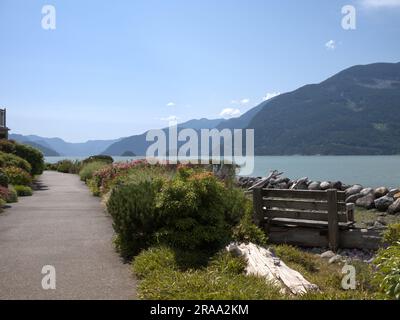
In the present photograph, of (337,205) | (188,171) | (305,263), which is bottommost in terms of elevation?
(305,263)

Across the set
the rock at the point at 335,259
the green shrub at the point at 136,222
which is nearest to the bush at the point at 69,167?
the green shrub at the point at 136,222

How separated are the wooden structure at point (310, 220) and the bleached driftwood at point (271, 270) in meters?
3.67

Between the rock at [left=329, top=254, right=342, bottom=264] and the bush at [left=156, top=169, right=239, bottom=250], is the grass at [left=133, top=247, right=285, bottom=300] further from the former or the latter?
the rock at [left=329, top=254, right=342, bottom=264]

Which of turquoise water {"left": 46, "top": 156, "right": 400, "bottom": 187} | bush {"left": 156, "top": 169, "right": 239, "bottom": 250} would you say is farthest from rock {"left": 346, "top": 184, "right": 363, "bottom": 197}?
bush {"left": 156, "top": 169, "right": 239, "bottom": 250}

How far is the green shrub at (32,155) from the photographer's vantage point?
30.1 m

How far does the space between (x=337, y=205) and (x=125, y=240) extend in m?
5.50

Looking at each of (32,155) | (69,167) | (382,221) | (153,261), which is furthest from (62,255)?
A: (69,167)

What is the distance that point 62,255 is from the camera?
914cm

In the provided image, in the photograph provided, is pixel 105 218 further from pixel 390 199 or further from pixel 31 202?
pixel 390 199

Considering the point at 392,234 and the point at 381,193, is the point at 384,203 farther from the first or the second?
the point at 392,234

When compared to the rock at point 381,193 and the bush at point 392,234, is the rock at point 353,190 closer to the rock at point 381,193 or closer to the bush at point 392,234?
the rock at point 381,193
